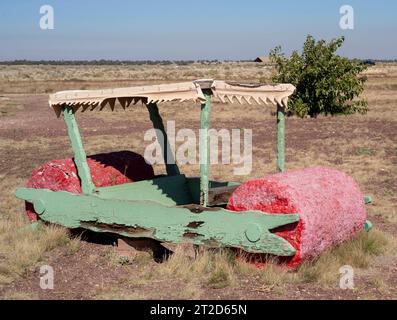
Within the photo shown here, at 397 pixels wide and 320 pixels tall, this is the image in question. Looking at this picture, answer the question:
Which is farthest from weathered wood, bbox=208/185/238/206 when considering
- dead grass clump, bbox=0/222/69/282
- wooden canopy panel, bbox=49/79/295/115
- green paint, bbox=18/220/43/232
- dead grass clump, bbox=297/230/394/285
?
green paint, bbox=18/220/43/232

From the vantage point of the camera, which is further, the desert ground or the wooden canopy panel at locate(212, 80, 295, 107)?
the wooden canopy panel at locate(212, 80, 295, 107)

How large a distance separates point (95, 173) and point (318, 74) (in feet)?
41.3

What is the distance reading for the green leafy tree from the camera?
17.7 metres

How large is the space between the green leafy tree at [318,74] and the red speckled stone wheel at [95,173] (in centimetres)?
1143

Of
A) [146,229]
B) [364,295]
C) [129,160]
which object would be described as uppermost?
[129,160]

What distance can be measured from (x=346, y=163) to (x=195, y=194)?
6195mm

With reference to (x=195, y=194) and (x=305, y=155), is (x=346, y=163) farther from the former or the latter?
(x=195, y=194)

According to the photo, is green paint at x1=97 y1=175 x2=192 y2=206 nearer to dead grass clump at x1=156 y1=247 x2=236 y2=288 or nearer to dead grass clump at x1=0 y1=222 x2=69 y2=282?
dead grass clump at x1=0 y1=222 x2=69 y2=282

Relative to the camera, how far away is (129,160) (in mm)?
7305

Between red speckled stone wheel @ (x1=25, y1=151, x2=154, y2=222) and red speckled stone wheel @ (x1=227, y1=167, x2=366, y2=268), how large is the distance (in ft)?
7.24

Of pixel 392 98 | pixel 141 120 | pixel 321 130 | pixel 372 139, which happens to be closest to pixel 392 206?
pixel 372 139

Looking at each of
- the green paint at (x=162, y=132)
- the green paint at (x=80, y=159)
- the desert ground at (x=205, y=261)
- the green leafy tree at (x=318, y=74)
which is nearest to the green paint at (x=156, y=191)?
the green paint at (x=80, y=159)

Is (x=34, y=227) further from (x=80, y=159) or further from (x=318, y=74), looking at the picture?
(x=318, y=74)

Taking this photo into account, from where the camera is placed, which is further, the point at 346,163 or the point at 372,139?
the point at 372,139
